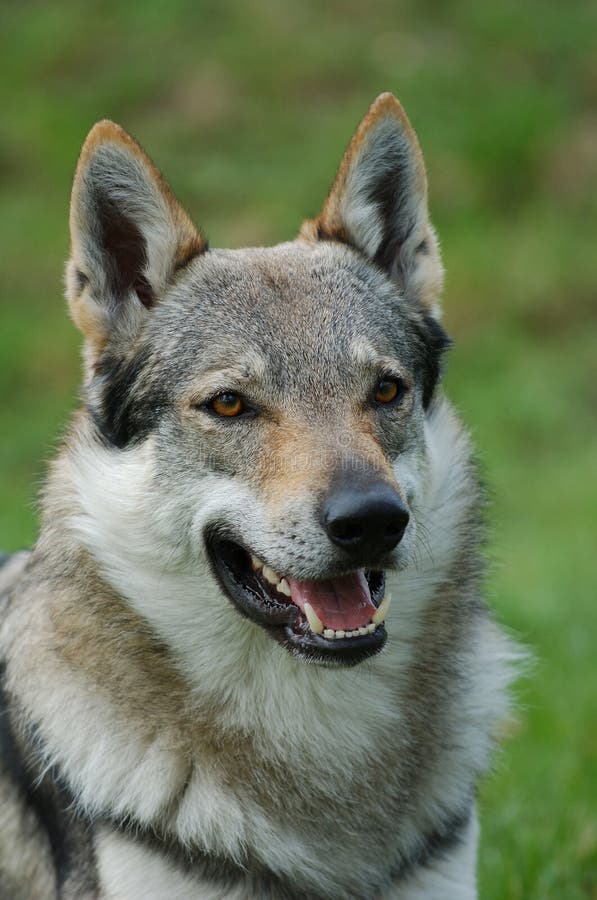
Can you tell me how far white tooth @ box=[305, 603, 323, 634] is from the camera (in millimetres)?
3531

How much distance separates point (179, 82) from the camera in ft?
59.3

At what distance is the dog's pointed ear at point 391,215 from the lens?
4.18 m

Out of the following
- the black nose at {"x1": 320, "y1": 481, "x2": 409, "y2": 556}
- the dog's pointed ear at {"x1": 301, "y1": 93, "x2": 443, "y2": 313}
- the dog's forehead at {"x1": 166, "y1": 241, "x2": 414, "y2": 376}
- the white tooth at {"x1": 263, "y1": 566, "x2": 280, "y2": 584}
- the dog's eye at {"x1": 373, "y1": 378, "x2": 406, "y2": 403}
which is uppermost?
the dog's pointed ear at {"x1": 301, "y1": 93, "x2": 443, "y2": 313}

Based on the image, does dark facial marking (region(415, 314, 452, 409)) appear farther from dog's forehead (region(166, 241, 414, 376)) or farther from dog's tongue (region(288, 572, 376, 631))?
dog's tongue (region(288, 572, 376, 631))

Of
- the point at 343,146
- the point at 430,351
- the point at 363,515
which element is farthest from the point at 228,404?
the point at 343,146

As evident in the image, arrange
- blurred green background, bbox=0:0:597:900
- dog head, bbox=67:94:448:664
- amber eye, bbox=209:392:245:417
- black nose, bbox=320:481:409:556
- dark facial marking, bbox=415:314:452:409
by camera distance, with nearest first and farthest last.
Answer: black nose, bbox=320:481:409:556
dog head, bbox=67:94:448:664
amber eye, bbox=209:392:245:417
dark facial marking, bbox=415:314:452:409
blurred green background, bbox=0:0:597:900

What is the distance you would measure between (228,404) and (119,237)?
2.42 ft

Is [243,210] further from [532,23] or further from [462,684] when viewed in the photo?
[462,684]

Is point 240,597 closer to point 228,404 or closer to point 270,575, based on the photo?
point 270,575

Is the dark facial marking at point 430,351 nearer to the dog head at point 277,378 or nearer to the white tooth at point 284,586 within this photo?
the dog head at point 277,378

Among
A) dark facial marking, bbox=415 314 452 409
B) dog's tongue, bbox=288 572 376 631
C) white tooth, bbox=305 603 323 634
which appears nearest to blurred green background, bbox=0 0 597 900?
dark facial marking, bbox=415 314 452 409

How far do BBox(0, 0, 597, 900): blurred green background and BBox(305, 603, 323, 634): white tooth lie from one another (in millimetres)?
4916

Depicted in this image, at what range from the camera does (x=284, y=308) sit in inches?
155

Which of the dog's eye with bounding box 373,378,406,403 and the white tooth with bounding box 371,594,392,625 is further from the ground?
the dog's eye with bounding box 373,378,406,403
